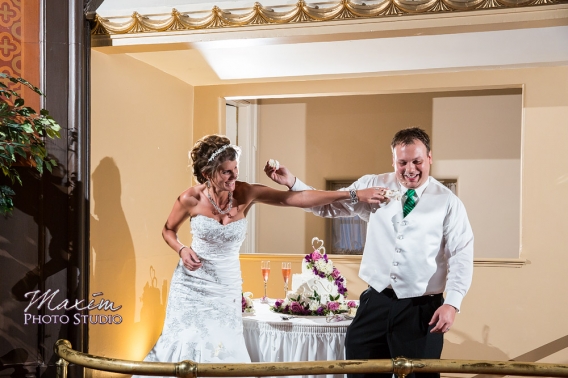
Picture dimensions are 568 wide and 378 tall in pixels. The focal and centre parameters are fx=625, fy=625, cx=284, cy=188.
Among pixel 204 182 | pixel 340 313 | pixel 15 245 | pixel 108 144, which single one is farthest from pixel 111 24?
pixel 340 313

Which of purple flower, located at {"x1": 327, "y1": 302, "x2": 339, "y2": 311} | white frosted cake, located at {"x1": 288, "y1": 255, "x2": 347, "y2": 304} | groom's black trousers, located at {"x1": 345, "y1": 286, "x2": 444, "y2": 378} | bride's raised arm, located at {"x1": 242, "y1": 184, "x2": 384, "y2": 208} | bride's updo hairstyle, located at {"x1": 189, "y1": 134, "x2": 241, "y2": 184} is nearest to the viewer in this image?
groom's black trousers, located at {"x1": 345, "y1": 286, "x2": 444, "y2": 378}

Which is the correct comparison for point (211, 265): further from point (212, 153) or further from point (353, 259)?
point (353, 259)

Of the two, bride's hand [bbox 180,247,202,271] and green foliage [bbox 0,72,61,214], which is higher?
green foliage [bbox 0,72,61,214]

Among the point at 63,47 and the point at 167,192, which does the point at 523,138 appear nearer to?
the point at 167,192

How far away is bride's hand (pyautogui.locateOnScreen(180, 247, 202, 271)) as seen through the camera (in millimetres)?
4559

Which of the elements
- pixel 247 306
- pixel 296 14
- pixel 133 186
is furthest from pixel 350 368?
pixel 133 186

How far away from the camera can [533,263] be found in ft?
21.2

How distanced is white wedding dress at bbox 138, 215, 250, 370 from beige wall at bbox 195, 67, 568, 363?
2960 millimetres

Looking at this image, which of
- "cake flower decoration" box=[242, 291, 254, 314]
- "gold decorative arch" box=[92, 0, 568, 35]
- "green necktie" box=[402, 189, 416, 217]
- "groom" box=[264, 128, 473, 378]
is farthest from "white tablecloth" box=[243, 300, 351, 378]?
"gold decorative arch" box=[92, 0, 568, 35]

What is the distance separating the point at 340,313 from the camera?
4.91 m

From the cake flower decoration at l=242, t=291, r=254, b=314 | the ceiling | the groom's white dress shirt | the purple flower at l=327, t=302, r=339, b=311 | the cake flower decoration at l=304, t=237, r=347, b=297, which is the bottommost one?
the cake flower decoration at l=242, t=291, r=254, b=314

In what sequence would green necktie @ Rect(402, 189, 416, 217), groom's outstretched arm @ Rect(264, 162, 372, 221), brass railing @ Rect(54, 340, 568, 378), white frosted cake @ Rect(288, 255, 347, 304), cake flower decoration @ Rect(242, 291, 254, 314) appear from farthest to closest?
cake flower decoration @ Rect(242, 291, 254, 314) → white frosted cake @ Rect(288, 255, 347, 304) → groom's outstretched arm @ Rect(264, 162, 372, 221) → green necktie @ Rect(402, 189, 416, 217) → brass railing @ Rect(54, 340, 568, 378)

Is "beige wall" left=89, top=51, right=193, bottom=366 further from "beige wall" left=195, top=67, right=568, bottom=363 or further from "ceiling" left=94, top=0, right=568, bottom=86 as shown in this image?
"beige wall" left=195, top=67, right=568, bottom=363

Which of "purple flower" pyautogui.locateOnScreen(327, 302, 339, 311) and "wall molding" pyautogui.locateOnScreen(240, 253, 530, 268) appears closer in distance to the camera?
"purple flower" pyautogui.locateOnScreen(327, 302, 339, 311)
